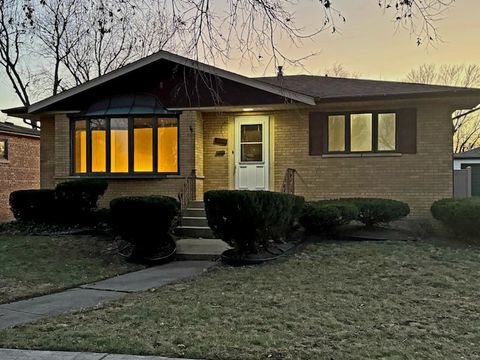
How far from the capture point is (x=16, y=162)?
2481cm

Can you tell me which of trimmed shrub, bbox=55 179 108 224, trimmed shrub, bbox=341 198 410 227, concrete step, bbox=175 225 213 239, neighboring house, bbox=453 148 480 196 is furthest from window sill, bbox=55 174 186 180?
neighboring house, bbox=453 148 480 196

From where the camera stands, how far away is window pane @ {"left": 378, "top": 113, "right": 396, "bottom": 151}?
13617 millimetres

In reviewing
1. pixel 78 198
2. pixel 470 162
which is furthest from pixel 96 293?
pixel 470 162

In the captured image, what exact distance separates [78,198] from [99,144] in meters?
1.99

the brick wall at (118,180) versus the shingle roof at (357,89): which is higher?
the shingle roof at (357,89)

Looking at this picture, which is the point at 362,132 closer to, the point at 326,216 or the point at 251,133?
the point at 251,133

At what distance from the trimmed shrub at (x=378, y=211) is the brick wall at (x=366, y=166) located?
1562 mm

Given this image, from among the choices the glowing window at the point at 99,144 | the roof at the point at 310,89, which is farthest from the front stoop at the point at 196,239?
the roof at the point at 310,89

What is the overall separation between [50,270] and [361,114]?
9.03m

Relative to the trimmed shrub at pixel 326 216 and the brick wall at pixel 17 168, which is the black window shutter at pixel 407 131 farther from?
the brick wall at pixel 17 168

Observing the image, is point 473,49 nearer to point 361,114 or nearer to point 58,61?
point 361,114

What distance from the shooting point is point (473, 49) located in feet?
37.7

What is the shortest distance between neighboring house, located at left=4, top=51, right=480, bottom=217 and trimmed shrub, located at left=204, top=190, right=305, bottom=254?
4.55 meters

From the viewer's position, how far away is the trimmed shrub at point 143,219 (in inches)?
396
